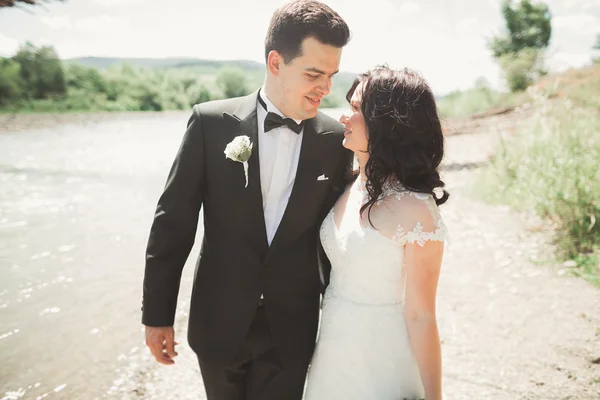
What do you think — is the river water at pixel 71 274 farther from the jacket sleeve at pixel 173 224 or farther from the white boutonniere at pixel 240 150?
the white boutonniere at pixel 240 150

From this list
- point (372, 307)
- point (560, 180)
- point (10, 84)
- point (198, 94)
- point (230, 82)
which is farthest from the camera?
point (230, 82)

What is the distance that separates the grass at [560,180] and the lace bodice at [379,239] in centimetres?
370

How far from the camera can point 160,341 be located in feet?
6.68

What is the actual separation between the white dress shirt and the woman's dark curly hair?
1.16 ft

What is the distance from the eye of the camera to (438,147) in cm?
201

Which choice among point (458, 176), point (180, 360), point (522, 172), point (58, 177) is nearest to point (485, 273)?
point (522, 172)

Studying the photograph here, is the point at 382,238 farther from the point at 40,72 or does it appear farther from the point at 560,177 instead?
the point at 40,72

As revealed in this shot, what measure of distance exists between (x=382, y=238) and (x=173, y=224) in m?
0.93

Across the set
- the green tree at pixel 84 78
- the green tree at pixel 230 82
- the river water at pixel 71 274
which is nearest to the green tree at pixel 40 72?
the green tree at pixel 84 78

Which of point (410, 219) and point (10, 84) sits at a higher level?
point (410, 219)

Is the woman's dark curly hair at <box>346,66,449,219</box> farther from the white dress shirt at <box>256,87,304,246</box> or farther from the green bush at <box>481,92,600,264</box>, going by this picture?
the green bush at <box>481,92,600,264</box>

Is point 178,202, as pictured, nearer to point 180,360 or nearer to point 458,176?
point 180,360

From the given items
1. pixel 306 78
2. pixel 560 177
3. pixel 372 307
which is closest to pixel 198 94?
pixel 560 177

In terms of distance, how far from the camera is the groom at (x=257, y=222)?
76.5 inches
